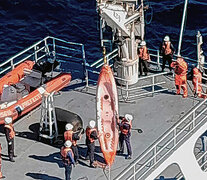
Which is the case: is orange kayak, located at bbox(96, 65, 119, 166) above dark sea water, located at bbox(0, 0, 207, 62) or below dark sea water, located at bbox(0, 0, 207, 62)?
above

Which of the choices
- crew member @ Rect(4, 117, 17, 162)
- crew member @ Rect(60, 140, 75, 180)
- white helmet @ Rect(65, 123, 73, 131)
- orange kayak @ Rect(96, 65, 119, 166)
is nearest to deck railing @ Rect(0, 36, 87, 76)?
crew member @ Rect(4, 117, 17, 162)

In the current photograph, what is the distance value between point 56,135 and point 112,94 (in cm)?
349

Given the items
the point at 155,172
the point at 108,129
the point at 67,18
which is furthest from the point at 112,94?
the point at 67,18

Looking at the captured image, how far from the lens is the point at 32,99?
3189 centimetres

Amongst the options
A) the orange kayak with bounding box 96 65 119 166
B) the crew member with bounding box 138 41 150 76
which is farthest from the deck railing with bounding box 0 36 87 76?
the orange kayak with bounding box 96 65 119 166

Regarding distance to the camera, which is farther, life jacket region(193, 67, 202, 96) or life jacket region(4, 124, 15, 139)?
life jacket region(193, 67, 202, 96)

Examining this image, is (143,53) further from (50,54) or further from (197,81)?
(50,54)

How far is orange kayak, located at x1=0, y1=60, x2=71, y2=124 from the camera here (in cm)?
3123

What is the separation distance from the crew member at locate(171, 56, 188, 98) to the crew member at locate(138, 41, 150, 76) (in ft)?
5.46

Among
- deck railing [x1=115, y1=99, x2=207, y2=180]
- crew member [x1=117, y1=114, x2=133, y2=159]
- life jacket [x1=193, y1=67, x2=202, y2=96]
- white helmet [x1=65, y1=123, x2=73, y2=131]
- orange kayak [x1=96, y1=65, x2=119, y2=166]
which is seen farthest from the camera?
life jacket [x1=193, y1=67, x2=202, y2=96]

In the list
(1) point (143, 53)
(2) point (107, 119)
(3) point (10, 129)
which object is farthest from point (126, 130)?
(1) point (143, 53)

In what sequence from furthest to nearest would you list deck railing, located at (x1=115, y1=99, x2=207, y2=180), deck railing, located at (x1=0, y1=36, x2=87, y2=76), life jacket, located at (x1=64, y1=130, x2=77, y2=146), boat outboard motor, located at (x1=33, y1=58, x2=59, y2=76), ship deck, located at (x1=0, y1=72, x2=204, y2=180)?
deck railing, located at (x1=0, y1=36, x2=87, y2=76) < boat outboard motor, located at (x1=33, y1=58, x2=59, y2=76) < ship deck, located at (x1=0, y1=72, x2=204, y2=180) < life jacket, located at (x1=64, y1=130, x2=77, y2=146) < deck railing, located at (x1=115, y1=99, x2=207, y2=180)

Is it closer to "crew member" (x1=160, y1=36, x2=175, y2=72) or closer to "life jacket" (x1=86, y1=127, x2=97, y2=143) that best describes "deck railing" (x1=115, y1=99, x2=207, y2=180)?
"life jacket" (x1=86, y1=127, x2=97, y2=143)

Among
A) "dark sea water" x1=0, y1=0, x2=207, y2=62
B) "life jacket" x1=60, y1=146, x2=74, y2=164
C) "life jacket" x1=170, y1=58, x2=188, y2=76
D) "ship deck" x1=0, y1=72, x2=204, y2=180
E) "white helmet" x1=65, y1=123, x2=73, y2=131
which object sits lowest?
"dark sea water" x1=0, y1=0, x2=207, y2=62
